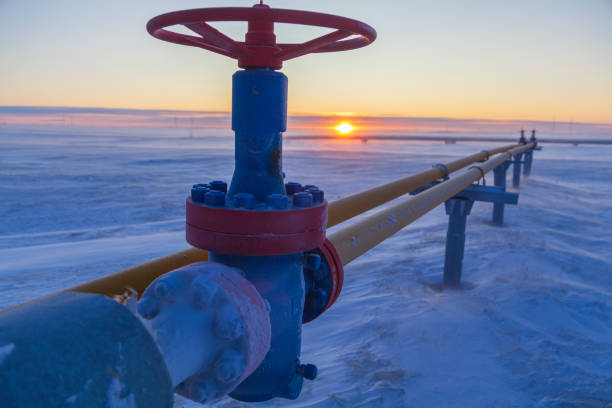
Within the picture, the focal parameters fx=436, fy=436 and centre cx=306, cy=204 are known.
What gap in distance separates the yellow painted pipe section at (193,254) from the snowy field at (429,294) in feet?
3.80

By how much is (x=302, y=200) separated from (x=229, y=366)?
402 millimetres

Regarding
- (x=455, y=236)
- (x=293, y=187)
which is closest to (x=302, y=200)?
(x=293, y=187)

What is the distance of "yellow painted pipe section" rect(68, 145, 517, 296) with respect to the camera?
106 cm

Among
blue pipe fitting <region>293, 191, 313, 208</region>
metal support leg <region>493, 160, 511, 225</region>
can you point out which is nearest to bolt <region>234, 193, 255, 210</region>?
blue pipe fitting <region>293, 191, 313, 208</region>

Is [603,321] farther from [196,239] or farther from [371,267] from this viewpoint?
[196,239]

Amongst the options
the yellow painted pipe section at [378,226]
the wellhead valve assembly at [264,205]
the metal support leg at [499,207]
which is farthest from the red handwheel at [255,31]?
the metal support leg at [499,207]

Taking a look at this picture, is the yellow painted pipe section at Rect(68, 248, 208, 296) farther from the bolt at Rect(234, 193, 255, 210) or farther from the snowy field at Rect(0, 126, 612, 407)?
the snowy field at Rect(0, 126, 612, 407)

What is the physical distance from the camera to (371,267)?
4.85 m

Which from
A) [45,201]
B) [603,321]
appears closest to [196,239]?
[603,321]

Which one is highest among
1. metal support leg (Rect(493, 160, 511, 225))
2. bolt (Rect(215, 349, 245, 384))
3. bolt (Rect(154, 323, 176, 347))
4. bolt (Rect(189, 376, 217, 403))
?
bolt (Rect(154, 323, 176, 347))

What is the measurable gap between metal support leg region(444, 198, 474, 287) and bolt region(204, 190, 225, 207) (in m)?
3.51

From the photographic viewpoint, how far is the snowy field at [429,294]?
2760 mm

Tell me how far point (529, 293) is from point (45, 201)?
25.5ft

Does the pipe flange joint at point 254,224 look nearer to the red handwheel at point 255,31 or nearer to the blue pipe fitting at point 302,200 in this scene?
the blue pipe fitting at point 302,200
